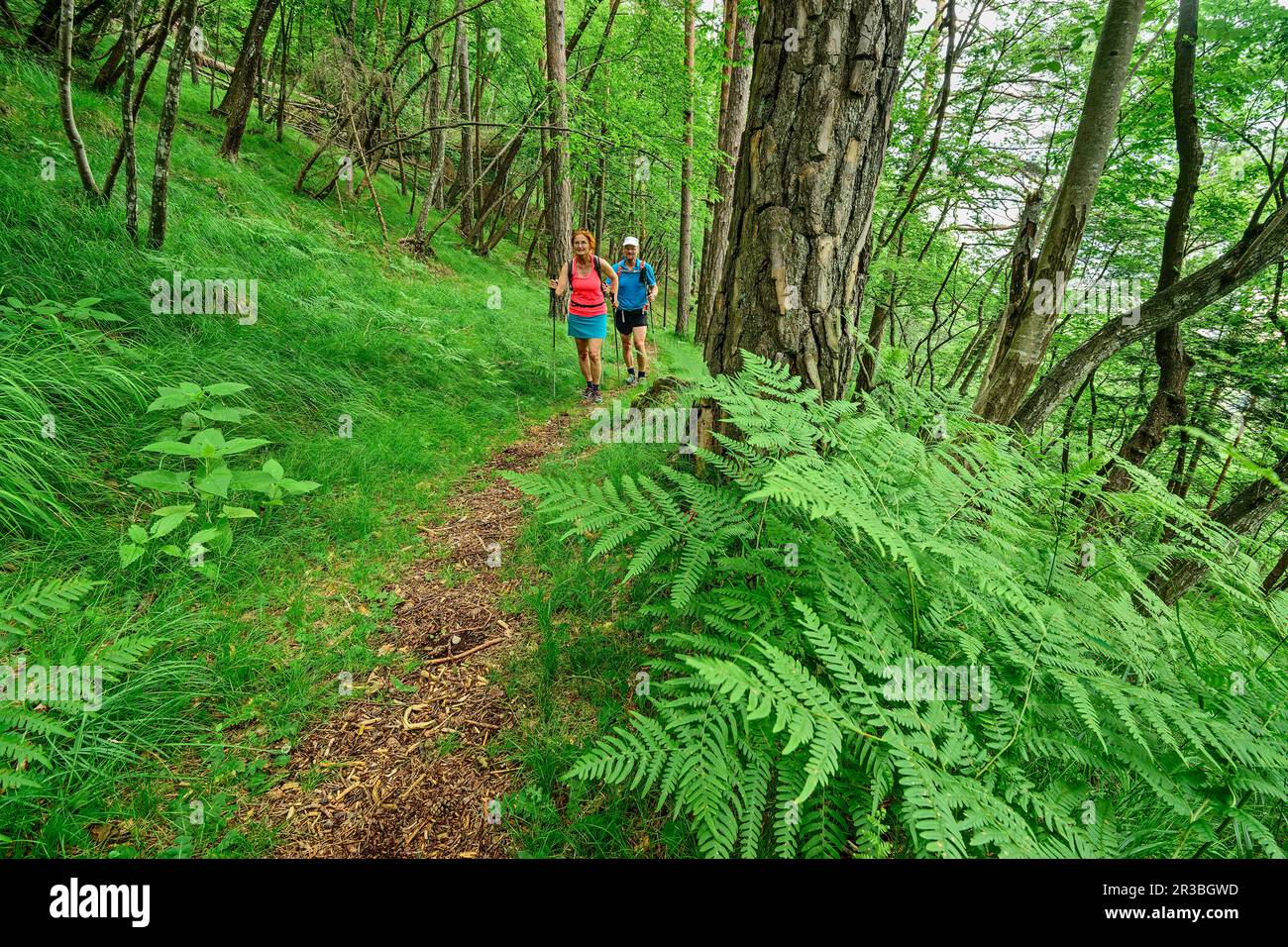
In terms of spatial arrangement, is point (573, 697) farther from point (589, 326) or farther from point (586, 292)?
point (586, 292)

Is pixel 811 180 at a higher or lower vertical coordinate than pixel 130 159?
lower

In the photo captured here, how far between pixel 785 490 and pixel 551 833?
145cm

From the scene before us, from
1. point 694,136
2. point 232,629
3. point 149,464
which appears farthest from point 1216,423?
point 694,136

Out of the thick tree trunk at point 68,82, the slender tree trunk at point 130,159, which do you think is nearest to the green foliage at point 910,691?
the slender tree trunk at point 130,159

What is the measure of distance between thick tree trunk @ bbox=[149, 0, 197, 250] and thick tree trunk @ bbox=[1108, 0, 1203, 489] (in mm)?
8109

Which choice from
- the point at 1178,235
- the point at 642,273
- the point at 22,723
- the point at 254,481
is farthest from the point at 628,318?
the point at 22,723

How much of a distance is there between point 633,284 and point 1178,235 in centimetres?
565

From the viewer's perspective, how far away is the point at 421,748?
2.12 metres

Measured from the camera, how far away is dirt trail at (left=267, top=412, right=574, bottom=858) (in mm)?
1771

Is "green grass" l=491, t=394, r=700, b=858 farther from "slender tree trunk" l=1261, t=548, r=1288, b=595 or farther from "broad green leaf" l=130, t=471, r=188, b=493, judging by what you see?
"slender tree trunk" l=1261, t=548, r=1288, b=595

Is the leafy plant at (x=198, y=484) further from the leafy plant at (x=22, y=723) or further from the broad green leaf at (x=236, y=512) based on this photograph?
the leafy plant at (x=22, y=723)
